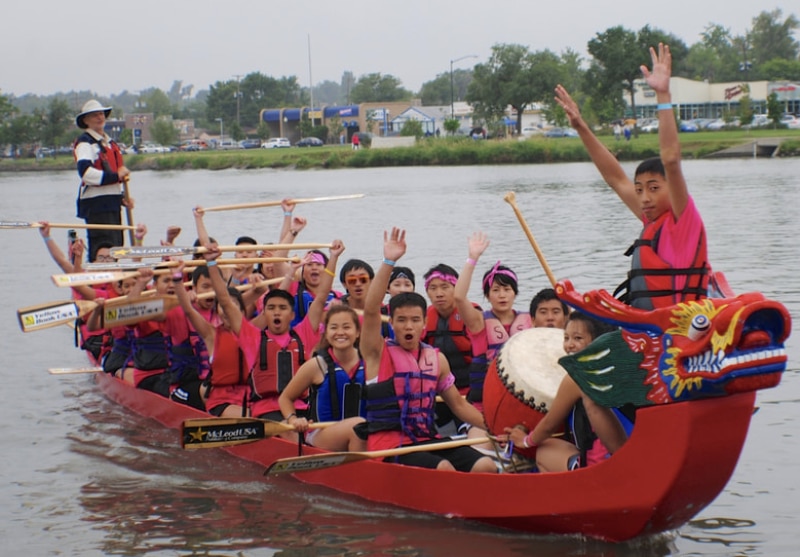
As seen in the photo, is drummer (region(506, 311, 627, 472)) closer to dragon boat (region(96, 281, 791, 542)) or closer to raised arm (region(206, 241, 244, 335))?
dragon boat (region(96, 281, 791, 542))

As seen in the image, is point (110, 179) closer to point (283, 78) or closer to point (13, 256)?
point (13, 256)

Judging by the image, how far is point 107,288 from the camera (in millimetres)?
10414

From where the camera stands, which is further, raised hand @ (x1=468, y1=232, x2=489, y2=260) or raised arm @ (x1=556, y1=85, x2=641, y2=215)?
raised hand @ (x1=468, y1=232, x2=489, y2=260)

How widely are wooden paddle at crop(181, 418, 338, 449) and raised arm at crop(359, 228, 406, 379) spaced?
75 cm

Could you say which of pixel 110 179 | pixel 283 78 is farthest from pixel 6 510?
pixel 283 78

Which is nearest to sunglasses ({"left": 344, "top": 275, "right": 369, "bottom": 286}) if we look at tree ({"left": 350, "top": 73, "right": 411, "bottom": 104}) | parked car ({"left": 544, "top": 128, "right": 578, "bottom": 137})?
parked car ({"left": 544, "top": 128, "right": 578, "bottom": 137})

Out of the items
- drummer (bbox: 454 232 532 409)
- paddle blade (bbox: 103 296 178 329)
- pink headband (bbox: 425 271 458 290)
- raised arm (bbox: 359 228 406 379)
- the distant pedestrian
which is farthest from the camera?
the distant pedestrian

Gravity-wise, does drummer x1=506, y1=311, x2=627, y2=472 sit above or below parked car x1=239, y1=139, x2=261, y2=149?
below

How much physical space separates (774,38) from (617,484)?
10794 cm

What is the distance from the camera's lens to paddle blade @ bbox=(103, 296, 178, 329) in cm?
812

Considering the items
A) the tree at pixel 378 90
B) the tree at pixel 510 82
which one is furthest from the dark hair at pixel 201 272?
the tree at pixel 378 90

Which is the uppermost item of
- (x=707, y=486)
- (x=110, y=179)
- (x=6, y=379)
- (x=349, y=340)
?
(x=110, y=179)

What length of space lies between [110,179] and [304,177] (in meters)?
35.2

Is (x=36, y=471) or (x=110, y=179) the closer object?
(x=36, y=471)
